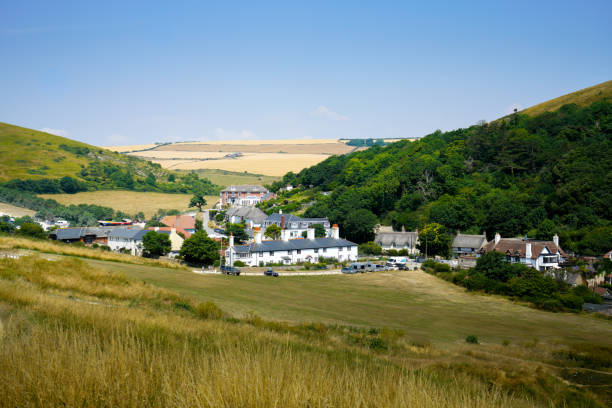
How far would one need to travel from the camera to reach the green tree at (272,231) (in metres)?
75.1

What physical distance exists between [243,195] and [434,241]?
73123 millimetres

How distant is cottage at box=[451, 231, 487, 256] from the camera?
6781cm

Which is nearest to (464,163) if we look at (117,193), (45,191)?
(117,193)

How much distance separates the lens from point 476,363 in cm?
1445

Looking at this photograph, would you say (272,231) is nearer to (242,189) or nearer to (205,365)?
(242,189)

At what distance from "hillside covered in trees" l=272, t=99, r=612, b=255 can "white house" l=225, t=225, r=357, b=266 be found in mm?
12635

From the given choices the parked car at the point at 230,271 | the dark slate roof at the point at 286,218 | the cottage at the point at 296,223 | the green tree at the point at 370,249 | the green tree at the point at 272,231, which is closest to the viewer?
the parked car at the point at 230,271

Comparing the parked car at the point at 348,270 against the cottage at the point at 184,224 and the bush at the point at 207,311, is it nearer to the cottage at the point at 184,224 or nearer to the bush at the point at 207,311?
the cottage at the point at 184,224

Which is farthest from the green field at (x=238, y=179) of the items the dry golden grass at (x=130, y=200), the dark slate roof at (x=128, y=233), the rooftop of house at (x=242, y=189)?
the dark slate roof at (x=128, y=233)

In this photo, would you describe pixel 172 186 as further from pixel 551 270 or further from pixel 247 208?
pixel 551 270

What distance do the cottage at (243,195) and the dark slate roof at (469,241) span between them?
67031 mm

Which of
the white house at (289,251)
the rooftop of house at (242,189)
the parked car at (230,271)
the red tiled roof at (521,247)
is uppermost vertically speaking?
the rooftop of house at (242,189)

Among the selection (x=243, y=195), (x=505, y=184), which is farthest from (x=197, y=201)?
(x=505, y=184)

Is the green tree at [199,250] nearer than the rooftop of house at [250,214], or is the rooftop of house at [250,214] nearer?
the green tree at [199,250]
